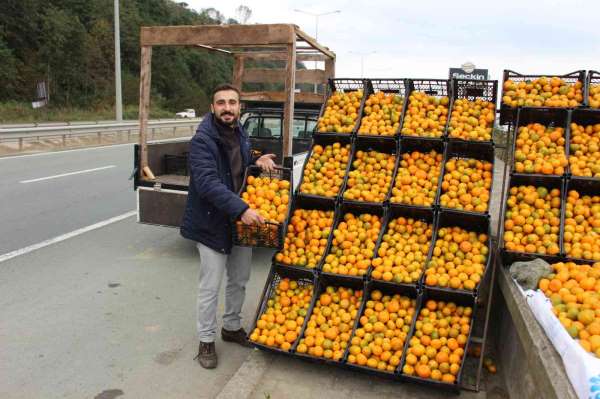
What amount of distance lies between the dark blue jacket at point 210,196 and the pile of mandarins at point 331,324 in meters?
0.92

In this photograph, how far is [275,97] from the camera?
8.95 m

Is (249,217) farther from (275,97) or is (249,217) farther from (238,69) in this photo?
(238,69)

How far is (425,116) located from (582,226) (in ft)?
5.62

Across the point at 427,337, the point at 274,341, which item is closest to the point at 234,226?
the point at 274,341

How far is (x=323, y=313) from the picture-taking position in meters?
4.18

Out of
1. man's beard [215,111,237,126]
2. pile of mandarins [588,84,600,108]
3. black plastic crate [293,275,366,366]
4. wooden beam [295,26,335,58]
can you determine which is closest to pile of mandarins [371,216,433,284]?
black plastic crate [293,275,366,366]

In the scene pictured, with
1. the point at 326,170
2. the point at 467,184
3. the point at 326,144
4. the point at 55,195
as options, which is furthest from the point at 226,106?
the point at 55,195

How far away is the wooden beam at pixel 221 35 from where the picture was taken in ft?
19.9

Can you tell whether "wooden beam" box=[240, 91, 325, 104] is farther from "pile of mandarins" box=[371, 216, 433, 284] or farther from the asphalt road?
"pile of mandarins" box=[371, 216, 433, 284]

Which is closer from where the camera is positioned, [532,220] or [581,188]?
[532,220]

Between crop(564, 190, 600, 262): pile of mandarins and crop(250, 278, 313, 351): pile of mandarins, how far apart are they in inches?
83.5

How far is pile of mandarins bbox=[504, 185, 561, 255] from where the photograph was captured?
3.94 metres

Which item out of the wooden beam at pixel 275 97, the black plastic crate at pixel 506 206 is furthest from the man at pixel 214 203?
the wooden beam at pixel 275 97

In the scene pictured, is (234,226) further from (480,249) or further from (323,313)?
(480,249)
